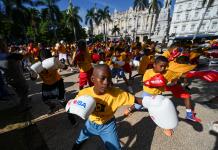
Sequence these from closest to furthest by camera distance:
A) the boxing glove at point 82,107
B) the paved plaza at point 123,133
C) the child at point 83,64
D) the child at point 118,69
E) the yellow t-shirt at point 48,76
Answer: the boxing glove at point 82,107, the paved plaza at point 123,133, the yellow t-shirt at point 48,76, the child at point 83,64, the child at point 118,69

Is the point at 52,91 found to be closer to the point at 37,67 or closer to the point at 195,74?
the point at 37,67

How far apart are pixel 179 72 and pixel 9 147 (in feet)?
11.8

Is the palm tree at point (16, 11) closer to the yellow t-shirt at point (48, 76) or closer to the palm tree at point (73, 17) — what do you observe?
the palm tree at point (73, 17)

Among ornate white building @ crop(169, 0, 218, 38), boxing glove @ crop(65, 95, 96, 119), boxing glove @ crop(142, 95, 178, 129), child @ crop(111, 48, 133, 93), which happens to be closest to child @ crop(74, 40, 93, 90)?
child @ crop(111, 48, 133, 93)

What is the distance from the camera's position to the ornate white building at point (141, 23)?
64.9 m

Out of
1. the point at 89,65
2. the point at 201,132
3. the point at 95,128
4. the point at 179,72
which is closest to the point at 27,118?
the point at 89,65

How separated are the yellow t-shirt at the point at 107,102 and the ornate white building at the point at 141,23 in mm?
56052

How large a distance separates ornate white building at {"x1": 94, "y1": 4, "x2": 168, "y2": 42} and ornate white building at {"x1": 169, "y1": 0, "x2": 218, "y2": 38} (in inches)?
202

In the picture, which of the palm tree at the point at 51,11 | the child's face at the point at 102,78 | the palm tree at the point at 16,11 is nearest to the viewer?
the child's face at the point at 102,78

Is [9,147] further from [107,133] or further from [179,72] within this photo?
[179,72]

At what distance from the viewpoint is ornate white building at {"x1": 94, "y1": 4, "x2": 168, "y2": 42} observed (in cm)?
6488

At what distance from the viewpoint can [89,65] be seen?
5434mm

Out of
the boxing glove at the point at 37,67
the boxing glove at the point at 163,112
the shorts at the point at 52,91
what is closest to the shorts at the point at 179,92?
the boxing glove at the point at 163,112

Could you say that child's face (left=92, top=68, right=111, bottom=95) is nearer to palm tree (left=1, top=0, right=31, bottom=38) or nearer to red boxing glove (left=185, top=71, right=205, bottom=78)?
red boxing glove (left=185, top=71, right=205, bottom=78)
